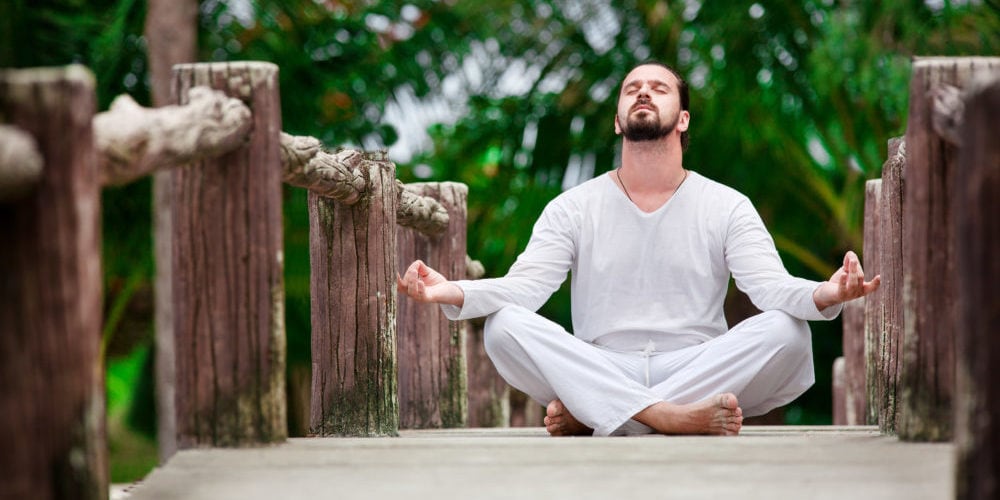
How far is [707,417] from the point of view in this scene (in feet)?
11.9

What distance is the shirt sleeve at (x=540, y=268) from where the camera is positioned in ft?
13.2

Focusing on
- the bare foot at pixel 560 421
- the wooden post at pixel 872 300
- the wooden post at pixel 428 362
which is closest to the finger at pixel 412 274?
the bare foot at pixel 560 421

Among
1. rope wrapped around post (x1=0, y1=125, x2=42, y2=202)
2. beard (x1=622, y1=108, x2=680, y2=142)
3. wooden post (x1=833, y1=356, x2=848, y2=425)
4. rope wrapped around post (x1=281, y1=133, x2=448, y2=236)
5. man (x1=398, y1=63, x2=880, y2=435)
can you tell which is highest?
beard (x1=622, y1=108, x2=680, y2=142)

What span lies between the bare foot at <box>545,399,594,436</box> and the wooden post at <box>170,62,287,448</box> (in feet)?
3.56

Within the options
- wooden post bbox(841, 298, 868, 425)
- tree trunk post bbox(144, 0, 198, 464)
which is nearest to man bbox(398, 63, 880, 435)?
wooden post bbox(841, 298, 868, 425)

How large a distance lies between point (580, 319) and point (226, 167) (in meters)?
1.54

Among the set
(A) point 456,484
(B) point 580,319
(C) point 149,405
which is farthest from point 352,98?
(A) point 456,484

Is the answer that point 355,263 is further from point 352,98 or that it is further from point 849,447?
point 352,98

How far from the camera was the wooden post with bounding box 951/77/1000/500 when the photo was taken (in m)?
2.17

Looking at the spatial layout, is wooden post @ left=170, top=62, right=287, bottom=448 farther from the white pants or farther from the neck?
the neck

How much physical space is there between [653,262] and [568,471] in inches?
62.4

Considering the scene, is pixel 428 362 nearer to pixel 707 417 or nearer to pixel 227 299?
pixel 707 417

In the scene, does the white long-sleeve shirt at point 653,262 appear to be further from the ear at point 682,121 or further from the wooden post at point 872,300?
the wooden post at point 872,300

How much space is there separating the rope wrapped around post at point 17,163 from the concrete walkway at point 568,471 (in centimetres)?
64
